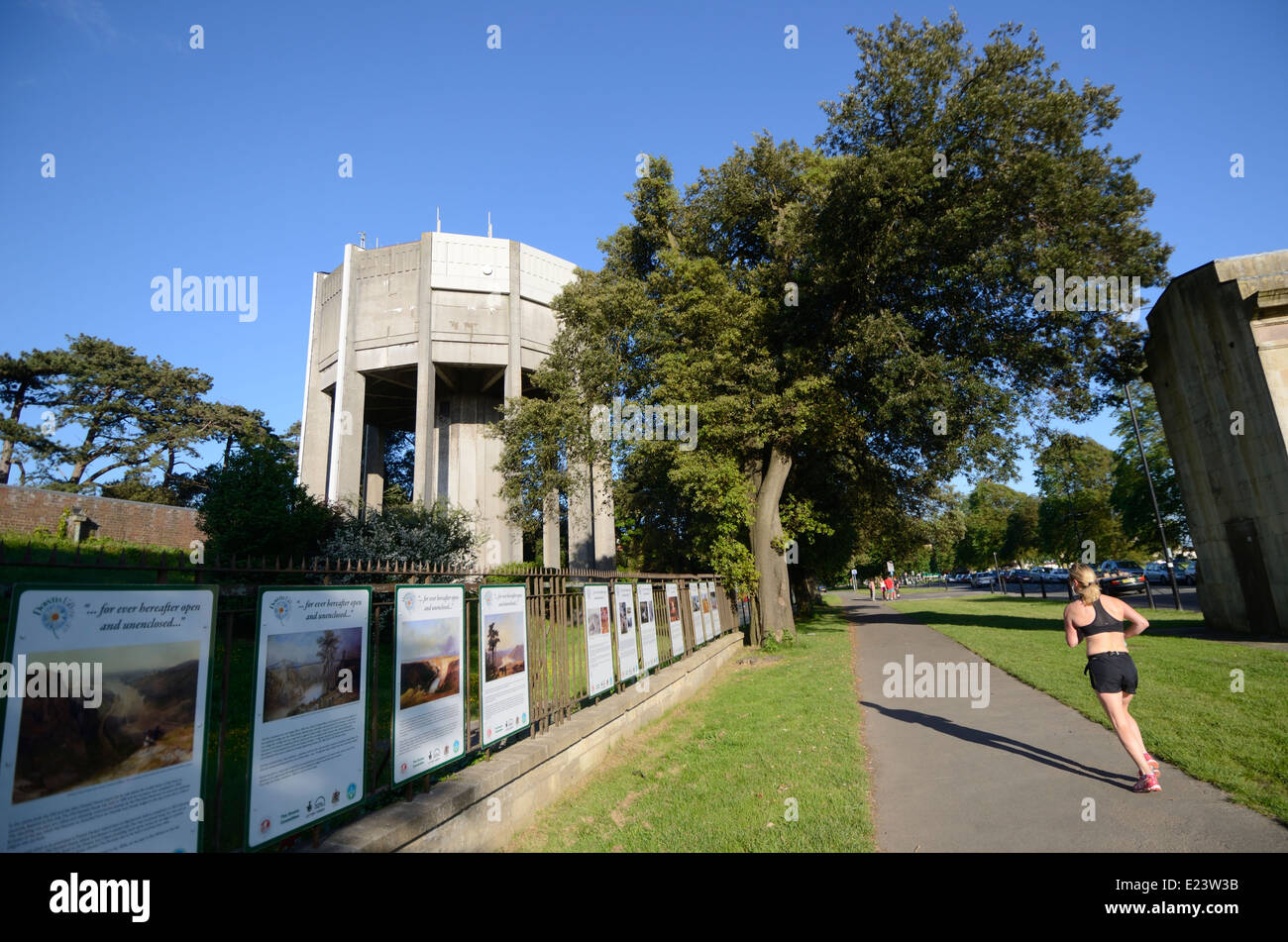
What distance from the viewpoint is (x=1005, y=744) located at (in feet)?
21.8

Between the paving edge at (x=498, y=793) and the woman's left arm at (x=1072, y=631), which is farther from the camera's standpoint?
the woman's left arm at (x=1072, y=631)

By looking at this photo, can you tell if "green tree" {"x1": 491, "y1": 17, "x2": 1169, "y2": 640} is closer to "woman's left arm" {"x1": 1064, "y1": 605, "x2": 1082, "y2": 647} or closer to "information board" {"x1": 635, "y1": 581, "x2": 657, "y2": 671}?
"information board" {"x1": 635, "y1": 581, "x2": 657, "y2": 671}

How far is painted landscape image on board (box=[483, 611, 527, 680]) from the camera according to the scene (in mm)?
5325

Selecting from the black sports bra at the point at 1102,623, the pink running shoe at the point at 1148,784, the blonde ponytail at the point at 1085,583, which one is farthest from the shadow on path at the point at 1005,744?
the blonde ponytail at the point at 1085,583

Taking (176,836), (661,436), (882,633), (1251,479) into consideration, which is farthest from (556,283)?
(176,836)

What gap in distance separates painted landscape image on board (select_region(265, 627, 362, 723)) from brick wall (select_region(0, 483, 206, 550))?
844 inches

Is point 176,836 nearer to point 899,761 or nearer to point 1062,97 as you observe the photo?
point 899,761

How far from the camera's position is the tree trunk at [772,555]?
17.1m

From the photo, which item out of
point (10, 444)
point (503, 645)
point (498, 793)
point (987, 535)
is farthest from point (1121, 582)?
point (987, 535)

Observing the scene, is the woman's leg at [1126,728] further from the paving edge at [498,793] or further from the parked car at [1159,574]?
the parked car at [1159,574]

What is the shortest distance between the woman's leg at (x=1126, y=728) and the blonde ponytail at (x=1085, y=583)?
0.81 metres

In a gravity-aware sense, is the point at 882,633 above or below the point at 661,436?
below

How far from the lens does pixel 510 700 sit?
5.50m
